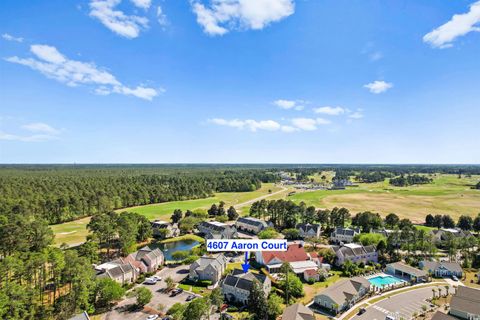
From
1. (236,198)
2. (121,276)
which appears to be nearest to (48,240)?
(121,276)

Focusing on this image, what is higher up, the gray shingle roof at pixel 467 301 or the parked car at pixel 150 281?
the gray shingle roof at pixel 467 301

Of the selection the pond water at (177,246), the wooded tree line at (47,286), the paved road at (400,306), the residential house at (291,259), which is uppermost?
the wooded tree line at (47,286)

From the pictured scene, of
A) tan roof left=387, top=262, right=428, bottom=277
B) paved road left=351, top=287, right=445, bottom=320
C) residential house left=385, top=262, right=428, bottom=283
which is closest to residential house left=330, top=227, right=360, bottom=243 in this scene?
residential house left=385, top=262, right=428, bottom=283

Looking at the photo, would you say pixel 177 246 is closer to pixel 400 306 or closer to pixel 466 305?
pixel 400 306

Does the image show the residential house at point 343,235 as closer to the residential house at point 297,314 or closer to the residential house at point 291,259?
the residential house at point 291,259

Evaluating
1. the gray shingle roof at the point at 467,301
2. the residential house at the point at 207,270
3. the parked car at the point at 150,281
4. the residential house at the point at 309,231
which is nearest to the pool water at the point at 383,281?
the gray shingle roof at the point at 467,301

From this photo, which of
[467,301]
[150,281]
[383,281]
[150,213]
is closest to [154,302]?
[150,281]

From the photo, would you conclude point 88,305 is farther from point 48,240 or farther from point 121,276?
point 48,240
